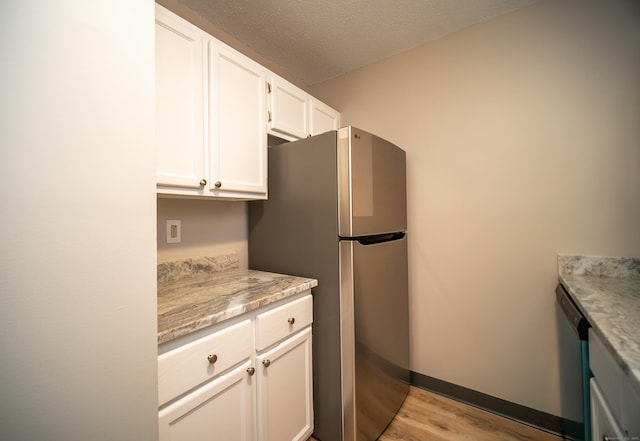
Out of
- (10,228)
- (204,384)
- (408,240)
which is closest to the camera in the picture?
(10,228)

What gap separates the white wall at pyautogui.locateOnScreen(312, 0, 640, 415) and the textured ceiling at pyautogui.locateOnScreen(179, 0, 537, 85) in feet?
0.41

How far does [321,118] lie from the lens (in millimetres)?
1961

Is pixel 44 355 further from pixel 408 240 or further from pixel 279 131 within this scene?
pixel 408 240

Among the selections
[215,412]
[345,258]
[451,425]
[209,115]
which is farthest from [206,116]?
[451,425]

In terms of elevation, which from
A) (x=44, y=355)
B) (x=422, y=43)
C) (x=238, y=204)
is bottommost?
(x=44, y=355)

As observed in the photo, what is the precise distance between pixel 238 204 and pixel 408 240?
1.27 metres

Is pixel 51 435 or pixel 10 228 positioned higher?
pixel 10 228

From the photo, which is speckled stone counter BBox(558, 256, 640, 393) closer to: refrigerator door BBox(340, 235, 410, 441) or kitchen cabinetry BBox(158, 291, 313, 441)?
refrigerator door BBox(340, 235, 410, 441)

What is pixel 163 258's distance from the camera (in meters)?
1.38

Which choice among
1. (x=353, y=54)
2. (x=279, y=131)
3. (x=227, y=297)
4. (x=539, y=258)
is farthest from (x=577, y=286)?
(x=353, y=54)

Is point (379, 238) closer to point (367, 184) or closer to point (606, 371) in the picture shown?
point (367, 184)

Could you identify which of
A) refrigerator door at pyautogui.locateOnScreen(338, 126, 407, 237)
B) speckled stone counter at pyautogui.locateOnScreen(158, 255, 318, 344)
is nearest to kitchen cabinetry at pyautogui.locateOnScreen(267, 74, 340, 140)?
refrigerator door at pyautogui.locateOnScreen(338, 126, 407, 237)

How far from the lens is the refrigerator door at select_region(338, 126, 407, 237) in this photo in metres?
1.23

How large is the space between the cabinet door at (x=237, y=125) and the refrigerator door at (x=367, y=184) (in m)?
0.52
